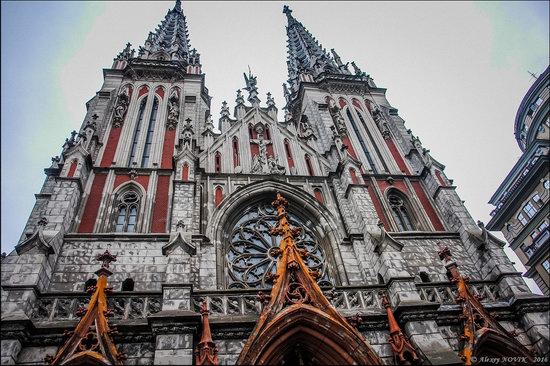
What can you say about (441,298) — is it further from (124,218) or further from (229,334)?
(124,218)

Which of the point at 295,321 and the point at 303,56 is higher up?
the point at 303,56

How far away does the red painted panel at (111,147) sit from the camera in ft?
51.1

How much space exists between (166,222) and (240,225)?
249cm

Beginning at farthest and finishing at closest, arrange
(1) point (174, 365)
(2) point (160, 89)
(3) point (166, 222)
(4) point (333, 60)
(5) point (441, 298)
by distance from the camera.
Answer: (4) point (333, 60) → (2) point (160, 89) → (3) point (166, 222) → (5) point (441, 298) → (1) point (174, 365)

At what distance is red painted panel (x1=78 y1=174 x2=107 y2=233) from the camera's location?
1298 centimetres

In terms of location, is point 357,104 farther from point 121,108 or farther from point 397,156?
point 121,108

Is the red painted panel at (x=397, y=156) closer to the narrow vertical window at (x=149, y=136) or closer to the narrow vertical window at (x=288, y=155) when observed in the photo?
the narrow vertical window at (x=288, y=155)

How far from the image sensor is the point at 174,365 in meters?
8.52

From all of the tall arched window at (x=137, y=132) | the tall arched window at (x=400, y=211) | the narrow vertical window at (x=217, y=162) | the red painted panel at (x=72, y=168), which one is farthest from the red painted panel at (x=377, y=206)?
the red painted panel at (x=72, y=168)

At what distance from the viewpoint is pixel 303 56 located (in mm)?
30547

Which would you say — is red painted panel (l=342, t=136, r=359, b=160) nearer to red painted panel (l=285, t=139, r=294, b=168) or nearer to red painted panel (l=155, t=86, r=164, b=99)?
red painted panel (l=285, t=139, r=294, b=168)

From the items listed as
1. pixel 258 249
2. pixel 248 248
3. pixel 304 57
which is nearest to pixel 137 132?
pixel 248 248

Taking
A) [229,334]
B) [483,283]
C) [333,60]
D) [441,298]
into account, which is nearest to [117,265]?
[229,334]

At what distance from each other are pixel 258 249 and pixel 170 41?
63.0 ft
